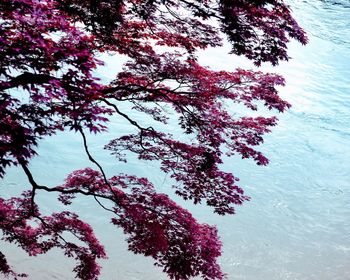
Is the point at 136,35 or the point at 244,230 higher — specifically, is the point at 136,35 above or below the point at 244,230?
below

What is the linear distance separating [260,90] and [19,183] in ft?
47.0

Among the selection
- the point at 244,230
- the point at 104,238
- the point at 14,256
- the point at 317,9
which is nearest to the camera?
the point at 14,256

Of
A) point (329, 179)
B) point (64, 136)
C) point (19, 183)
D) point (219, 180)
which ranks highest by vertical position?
point (329, 179)

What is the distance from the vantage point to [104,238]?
1319 cm

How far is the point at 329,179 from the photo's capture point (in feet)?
69.5

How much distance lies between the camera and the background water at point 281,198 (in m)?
12.5

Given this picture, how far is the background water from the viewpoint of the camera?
12492 millimetres

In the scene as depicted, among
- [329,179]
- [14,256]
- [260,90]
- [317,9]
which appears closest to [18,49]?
[260,90]

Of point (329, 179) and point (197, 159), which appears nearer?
point (197, 159)

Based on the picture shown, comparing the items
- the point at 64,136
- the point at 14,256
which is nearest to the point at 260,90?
the point at 14,256

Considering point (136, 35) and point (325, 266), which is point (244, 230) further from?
point (136, 35)

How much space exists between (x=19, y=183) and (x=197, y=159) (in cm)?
1372

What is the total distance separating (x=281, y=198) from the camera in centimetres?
1883

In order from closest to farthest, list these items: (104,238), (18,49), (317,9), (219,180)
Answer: (18,49) → (219,180) → (104,238) → (317,9)
